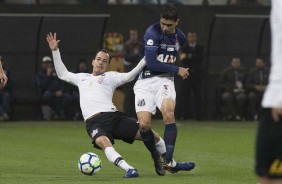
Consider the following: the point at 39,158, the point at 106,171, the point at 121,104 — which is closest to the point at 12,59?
the point at 121,104

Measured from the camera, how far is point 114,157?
476 inches

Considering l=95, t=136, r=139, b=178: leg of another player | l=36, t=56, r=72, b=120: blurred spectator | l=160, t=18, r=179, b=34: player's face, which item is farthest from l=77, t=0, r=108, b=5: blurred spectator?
l=95, t=136, r=139, b=178: leg of another player

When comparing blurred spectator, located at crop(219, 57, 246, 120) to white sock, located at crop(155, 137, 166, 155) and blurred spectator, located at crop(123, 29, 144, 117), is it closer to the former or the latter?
blurred spectator, located at crop(123, 29, 144, 117)

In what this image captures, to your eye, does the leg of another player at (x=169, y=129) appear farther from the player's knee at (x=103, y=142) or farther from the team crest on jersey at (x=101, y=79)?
the team crest on jersey at (x=101, y=79)

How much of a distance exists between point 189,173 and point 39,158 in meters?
3.07

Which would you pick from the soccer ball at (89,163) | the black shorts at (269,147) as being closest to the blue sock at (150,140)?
the soccer ball at (89,163)

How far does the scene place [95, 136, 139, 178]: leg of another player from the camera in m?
12.0

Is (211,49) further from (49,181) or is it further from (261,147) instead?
(261,147)

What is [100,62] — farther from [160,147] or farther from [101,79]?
[160,147]

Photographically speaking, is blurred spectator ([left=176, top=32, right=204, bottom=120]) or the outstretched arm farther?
blurred spectator ([left=176, top=32, right=204, bottom=120])

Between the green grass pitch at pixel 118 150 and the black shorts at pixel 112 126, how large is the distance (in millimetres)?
528

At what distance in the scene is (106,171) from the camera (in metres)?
13.3

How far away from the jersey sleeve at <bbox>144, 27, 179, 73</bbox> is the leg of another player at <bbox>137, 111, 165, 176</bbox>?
2.01 feet

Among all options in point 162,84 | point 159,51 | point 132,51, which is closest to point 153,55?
point 159,51
